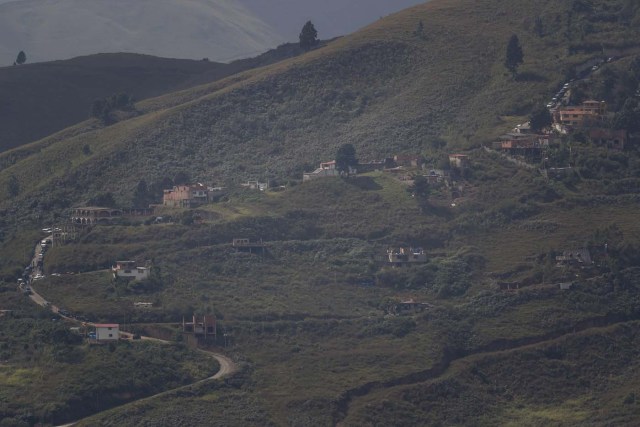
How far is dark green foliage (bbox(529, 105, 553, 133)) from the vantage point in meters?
152

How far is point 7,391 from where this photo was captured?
111375 millimetres

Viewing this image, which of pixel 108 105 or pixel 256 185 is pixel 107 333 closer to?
pixel 256 185

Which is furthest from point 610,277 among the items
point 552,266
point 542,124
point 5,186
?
point 5,186

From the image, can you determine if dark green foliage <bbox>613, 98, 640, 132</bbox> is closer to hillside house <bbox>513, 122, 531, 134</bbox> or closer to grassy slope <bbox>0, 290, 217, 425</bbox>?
hillside house <bbox>513, 122, 531, 134</bbox>

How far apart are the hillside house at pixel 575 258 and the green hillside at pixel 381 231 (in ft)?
1.55

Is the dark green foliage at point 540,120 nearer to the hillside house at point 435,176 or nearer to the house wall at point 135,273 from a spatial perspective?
the hillside house at point 435,176

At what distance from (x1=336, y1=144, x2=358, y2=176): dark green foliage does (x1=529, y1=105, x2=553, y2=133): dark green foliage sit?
587 inches

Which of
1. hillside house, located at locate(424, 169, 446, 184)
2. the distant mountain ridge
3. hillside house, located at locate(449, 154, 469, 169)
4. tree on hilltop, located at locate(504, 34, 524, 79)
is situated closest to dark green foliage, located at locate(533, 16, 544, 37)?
tree on hilltop, located at locate(504, 34, 524, 79)

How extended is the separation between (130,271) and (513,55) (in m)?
47.8

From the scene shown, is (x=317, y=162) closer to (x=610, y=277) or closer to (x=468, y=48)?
(x=468, y=48)

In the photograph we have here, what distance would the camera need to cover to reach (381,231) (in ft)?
458

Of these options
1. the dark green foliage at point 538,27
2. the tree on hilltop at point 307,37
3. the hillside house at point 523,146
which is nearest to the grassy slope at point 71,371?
the hillside house at point 523,146

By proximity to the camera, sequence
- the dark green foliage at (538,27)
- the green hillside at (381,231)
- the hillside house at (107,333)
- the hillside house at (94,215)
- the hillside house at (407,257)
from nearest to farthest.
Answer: the green hillside at (381,231) < the hillside house at (107,333) < the hillside house at (407,257) < the hillside house at (94,215) < the dark green foliage at (538,27)

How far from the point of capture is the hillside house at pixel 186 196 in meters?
148
